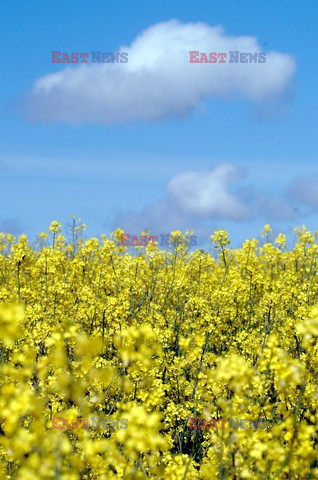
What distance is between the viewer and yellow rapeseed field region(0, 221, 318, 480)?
4.70 metres

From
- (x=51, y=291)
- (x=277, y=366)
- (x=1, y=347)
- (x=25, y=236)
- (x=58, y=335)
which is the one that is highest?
(x=25, y=236)

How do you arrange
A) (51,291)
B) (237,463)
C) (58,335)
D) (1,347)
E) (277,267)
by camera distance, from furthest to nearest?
(277,267)
(51,291)
(1,347)
(237,463)
(58,335)

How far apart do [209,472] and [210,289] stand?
9.32m

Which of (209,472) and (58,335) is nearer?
(58,335)

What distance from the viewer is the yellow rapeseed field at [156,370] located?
15.4 ft

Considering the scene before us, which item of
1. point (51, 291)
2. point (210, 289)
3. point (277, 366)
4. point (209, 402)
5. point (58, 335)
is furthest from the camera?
point (210, 289)

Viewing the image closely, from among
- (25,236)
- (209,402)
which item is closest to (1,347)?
(209,402)

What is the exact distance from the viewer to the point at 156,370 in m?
10.1

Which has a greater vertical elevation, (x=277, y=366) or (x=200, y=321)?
(x=200, y=321)

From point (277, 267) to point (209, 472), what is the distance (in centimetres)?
1371

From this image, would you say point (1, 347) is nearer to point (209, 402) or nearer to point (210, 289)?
point (209, 402)

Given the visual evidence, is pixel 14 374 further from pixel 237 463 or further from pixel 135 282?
pixel 135 282

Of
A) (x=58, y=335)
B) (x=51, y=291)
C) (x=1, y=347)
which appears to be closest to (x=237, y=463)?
(x=58, y=335)

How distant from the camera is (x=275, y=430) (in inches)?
198
